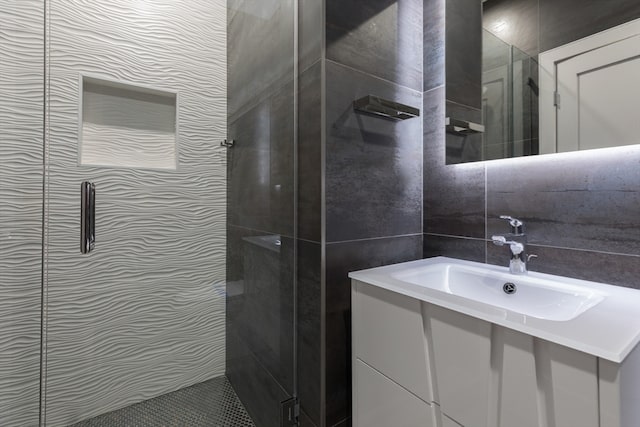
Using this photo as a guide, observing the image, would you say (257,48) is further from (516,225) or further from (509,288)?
(509,288)

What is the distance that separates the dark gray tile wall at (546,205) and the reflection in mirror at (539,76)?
1.4 inches

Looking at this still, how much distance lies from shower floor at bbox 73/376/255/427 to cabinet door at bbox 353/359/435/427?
0.71m

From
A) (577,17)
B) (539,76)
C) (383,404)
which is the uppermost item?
(577,17)

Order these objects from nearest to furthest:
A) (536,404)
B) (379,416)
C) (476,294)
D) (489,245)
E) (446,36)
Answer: (536,404) < (379,416) < (476,294) < (489,245) < (446,36)

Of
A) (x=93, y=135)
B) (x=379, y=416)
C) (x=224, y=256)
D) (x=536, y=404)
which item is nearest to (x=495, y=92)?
(x=536, y=404)

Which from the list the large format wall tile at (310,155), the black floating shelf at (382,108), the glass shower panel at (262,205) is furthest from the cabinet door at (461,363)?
the black floating shelf at (382,108)

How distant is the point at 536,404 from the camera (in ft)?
1.90

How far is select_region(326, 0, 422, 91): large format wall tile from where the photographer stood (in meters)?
1.13

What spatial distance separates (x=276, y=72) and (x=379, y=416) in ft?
4.64

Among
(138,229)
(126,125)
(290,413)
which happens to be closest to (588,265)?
(290,413)

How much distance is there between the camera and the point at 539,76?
1046 millimetres

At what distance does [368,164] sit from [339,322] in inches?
25.3

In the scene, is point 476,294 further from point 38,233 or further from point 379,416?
point 38,233

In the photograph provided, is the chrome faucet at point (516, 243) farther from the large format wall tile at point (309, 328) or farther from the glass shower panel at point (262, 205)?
the glass shower panel at point (262, 205)
